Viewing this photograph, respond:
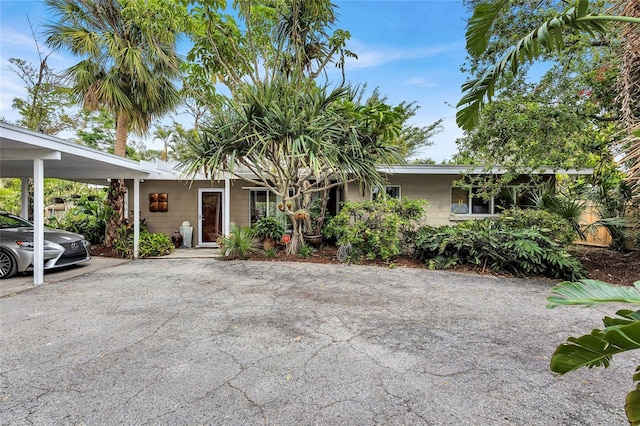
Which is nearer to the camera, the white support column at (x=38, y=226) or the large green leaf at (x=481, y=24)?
the large green leaf at (x=481, y=24)

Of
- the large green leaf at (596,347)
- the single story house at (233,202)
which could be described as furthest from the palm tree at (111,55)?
the large green leaf at (596,347)

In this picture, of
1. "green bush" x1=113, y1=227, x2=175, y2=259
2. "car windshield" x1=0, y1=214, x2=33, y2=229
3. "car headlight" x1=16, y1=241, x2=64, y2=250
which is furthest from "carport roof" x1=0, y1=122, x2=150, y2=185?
"green bush" x1=113, y1=227, x2=175, y2=259

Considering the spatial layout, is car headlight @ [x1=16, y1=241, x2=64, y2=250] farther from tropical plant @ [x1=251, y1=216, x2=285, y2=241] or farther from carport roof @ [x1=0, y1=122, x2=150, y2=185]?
tropical plant @ [x1=251, y1=216, x2=285, y2=241]

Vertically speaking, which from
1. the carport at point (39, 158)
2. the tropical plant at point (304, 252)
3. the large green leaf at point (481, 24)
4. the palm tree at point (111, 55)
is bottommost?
the tropical plant at point (304, 252)

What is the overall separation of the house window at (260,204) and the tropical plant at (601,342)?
9.57 metres

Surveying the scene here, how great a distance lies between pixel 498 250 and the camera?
617cm

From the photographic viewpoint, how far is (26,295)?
4.58 m

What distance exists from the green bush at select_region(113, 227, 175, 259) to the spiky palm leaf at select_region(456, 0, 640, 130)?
8.25 m

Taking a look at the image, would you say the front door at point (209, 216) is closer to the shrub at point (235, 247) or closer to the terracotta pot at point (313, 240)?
the shrub at point (235, 247)

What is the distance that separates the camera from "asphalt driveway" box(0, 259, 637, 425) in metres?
1.96

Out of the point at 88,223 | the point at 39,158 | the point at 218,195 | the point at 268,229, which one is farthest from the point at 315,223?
the point at 88,223

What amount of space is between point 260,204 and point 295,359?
8214 mm

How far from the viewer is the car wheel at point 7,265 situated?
5574mm

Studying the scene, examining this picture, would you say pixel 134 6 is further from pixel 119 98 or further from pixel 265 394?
pixel 265 394
